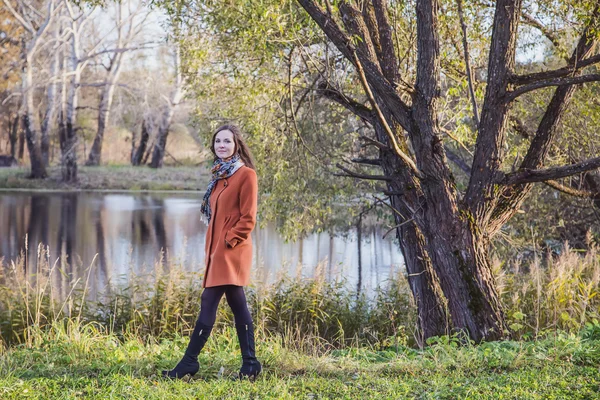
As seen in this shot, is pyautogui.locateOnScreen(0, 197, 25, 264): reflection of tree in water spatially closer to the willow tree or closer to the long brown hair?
the willow tree

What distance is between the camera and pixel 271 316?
9.05 m

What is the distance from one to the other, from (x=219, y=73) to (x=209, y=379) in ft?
18.8

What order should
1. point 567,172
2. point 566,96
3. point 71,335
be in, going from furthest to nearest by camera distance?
point 566,96 → point 567,172 → point 71,335

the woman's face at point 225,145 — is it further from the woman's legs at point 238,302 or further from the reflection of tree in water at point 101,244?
the reflection of tree in water at point 101,244

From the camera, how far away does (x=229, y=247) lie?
452 cm

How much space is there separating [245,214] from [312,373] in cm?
116

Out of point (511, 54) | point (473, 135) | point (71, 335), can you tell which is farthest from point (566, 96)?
point (71, 335)

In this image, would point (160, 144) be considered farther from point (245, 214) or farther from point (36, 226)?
point (245, 214)

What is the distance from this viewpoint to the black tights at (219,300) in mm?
4578

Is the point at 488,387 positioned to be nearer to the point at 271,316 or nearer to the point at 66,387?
the point at 66,387

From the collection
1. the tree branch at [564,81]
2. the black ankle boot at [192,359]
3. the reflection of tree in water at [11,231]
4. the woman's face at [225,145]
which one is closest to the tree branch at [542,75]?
the tree branch at [564,81]

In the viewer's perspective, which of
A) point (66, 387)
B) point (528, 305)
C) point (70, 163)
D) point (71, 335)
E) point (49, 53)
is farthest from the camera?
point (70, 163)

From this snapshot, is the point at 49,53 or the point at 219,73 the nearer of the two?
the point at 219,73

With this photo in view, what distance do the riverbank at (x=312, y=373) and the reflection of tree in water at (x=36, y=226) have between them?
32.6 feet
